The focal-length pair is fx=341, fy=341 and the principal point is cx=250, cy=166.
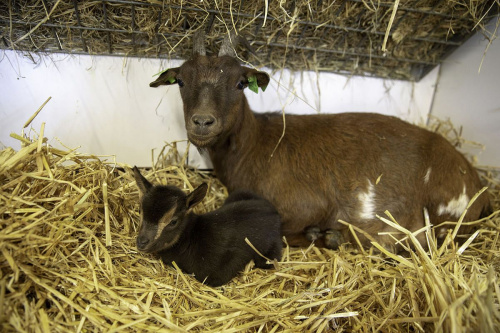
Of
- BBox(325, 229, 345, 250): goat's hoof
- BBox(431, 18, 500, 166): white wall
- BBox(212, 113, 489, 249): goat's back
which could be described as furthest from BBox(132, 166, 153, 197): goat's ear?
BBox(431, 18, 500, 166): white wall

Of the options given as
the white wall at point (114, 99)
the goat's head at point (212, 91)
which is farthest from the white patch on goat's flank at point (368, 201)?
the goat's head at point (212, 91)

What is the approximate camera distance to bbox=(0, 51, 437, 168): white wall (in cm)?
331

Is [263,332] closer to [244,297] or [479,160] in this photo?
[244,297]

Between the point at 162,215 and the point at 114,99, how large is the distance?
1.78 m

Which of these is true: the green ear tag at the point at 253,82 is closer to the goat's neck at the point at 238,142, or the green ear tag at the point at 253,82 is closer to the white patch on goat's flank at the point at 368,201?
the goat's neck at the point at 238,142

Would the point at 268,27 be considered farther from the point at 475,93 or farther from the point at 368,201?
the point at 475,93

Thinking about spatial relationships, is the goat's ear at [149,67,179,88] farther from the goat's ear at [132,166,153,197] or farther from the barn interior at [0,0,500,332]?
the goat's ear at [132,166,153,197]

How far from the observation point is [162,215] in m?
2.41

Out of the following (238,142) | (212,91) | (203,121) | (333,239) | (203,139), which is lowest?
(333,239)

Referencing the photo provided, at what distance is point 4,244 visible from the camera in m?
2.04

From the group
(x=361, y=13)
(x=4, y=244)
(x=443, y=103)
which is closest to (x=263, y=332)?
(x=4, y=244)

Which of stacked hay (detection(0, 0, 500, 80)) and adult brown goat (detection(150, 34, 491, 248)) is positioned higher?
stacked hay (detection(0, 0, 500, 80))

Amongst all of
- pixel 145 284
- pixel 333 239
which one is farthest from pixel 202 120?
pixel 333 239

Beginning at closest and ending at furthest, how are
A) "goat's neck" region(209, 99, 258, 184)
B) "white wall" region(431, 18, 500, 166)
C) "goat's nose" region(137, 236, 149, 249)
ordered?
Result: 1. "goat's nose" region(137, 236, 149, 249)
2. "goat's neck" region(209, 99, 258, 184)
3. "white wall" region(431, 18, 500, 166)
